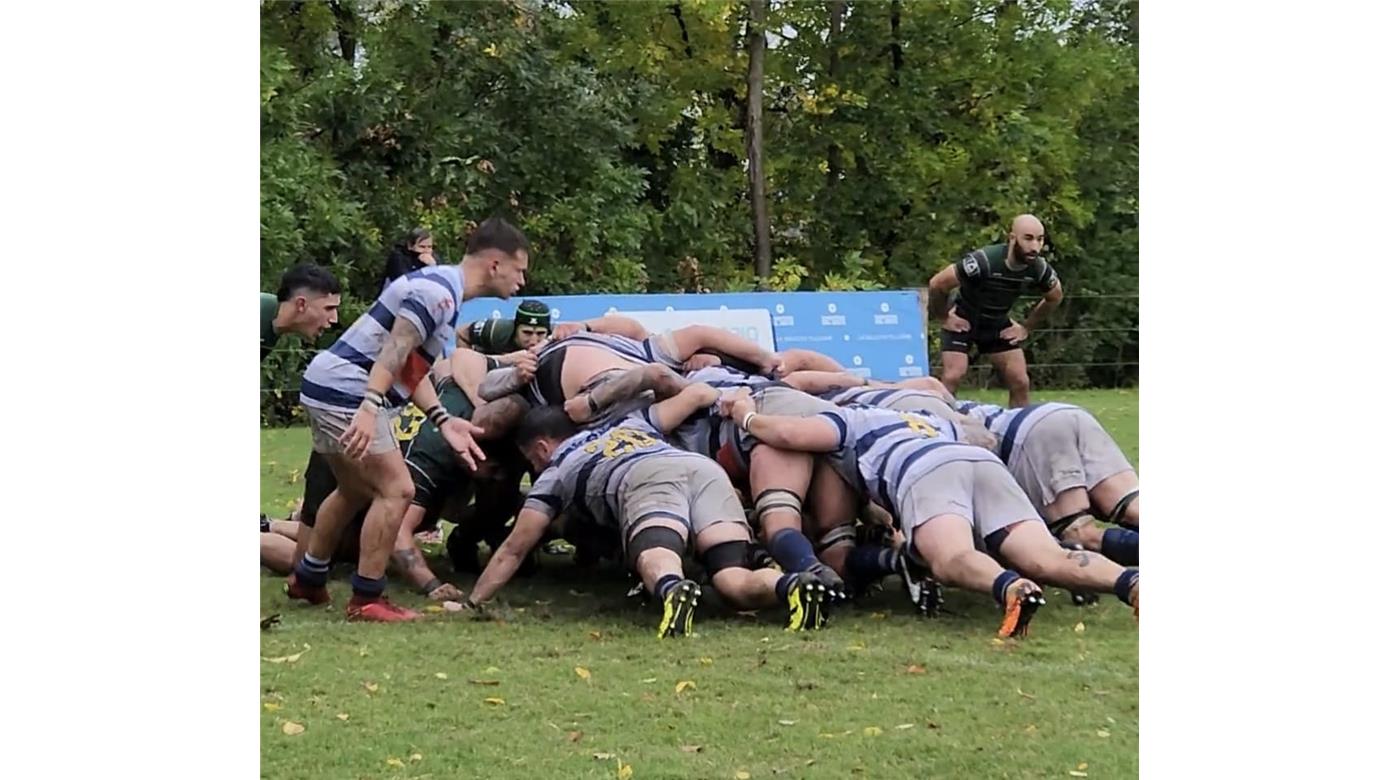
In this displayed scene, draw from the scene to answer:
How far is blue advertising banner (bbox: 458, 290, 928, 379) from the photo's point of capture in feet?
21.7

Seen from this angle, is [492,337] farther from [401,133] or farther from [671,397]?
[401,133]

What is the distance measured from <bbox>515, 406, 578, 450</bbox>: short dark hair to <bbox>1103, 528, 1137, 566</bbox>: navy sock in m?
1.72

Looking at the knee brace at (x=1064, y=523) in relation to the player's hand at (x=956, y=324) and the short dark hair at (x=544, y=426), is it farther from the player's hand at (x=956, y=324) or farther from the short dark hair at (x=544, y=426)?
the player's hand at (x=956, y=324)

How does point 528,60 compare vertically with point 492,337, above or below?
above

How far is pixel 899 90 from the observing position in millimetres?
9508

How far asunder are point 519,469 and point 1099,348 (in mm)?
5631

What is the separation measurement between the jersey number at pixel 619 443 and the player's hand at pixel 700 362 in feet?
1.88

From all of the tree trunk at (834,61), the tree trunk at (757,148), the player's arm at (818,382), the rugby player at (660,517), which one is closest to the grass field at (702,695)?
the rugby player at (660,517)

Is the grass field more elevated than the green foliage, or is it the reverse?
the green foliage

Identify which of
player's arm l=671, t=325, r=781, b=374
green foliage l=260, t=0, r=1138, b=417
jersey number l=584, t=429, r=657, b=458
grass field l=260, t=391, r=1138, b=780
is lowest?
grass field l=260, t=391, r=1138, b=780

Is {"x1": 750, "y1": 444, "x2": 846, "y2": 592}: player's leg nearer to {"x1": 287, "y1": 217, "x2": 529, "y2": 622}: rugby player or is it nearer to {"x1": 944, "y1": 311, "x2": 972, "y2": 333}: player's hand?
{"x1": 287, "y1": 217, "x2": 529, "y2": 622}: rugby player

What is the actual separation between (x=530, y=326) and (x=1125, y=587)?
8.25 feet

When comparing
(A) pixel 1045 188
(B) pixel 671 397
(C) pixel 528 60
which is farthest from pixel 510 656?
(A) pixel 1045 188

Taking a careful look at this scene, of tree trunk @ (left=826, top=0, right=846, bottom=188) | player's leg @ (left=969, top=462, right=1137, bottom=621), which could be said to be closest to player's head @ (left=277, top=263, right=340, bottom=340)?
player's leg @ (left=969, top=462, right=1137, bottom=621)
